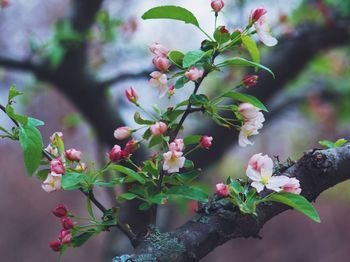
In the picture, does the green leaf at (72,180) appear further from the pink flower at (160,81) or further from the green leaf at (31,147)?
the pink flower at (160,81)

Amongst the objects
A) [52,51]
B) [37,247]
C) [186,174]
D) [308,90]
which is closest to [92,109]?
[52,51]

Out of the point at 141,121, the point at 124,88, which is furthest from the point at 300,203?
the point at 124,88

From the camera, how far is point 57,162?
71 centimetres

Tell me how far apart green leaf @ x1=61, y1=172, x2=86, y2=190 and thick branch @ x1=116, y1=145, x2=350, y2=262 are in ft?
0.41

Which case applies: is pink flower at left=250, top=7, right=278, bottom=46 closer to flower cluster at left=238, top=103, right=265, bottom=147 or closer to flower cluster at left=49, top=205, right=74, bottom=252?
flower cluster at left=238, top=103, right=265, bottom=147

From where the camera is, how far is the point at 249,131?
2.54 feet

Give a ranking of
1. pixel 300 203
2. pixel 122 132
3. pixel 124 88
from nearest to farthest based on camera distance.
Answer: pixel 300 203, pixel 122 132, pixel 124 88

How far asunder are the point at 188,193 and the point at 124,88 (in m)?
1.77

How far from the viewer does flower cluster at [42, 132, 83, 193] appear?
711 millimetres

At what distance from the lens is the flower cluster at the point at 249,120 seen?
0.76 metres

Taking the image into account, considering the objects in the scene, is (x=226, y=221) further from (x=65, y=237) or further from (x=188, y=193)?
(x=65, y=237)

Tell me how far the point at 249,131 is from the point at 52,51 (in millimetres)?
1398

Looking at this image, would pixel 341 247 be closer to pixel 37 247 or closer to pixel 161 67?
pixel 37 247

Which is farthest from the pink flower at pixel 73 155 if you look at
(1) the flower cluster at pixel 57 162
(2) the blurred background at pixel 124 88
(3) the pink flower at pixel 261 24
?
(2) the blurred background at pixel 124 88
